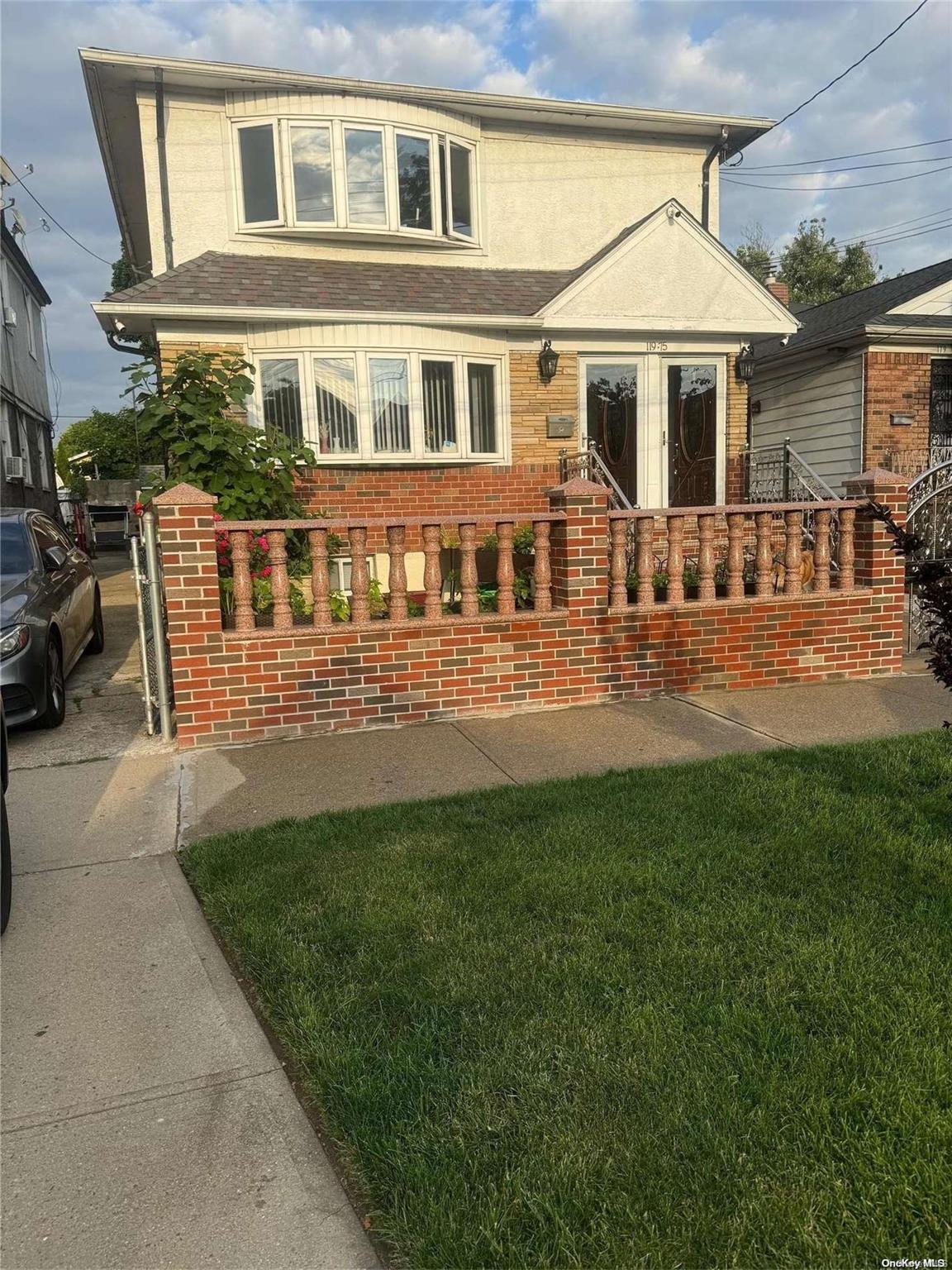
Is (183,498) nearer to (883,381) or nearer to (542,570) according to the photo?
(542,570)

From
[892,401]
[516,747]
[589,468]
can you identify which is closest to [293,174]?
[589,468]

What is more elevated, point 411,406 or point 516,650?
point 411,406

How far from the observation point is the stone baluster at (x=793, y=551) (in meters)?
7.29

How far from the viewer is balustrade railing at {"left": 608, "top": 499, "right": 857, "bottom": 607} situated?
22.7 feet

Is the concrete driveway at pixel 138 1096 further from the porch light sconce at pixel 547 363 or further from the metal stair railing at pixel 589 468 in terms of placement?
the porch light sconce at pixel 547 363

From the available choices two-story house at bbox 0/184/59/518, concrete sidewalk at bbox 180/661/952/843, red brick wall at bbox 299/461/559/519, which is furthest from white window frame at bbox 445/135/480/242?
two-story house at bbox 0/184/59/518

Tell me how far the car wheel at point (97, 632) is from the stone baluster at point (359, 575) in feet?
14.3

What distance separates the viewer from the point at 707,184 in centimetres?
1321

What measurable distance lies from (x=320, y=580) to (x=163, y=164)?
7.70m

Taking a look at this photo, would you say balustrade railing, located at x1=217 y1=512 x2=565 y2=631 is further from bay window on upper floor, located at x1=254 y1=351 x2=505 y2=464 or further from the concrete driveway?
bay window on upper floor, located at x1=254 y1=351 x2=505 y2=464

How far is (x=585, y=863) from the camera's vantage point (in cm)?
373

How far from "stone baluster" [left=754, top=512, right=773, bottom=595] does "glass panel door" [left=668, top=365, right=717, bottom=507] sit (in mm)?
5238

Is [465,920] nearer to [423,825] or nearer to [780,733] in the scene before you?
[423,825]

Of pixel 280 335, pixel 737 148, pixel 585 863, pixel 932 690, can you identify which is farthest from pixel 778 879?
pixel 737 148
